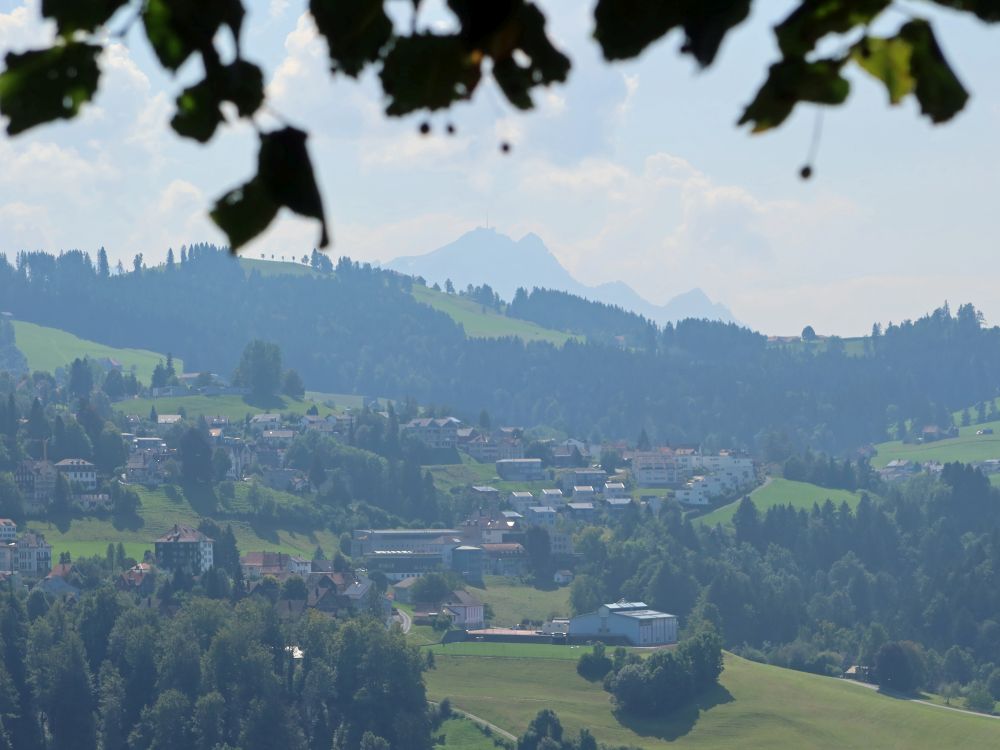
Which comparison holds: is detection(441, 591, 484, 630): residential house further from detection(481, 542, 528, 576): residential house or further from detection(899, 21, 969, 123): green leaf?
detection(899, 21, 969, 123): green leaf

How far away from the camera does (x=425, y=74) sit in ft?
8.68

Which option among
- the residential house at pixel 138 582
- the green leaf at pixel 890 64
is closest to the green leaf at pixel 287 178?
the green leaf at pixel 890 64

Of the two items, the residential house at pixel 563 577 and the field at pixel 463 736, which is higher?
the residential house at pixel 563 577

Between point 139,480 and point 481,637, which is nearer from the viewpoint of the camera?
point 481,637

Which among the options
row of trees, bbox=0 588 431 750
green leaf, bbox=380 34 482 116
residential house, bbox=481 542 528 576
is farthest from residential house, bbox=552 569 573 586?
green leaf, bbox=380 34 482 116

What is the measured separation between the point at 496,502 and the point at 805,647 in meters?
54.0

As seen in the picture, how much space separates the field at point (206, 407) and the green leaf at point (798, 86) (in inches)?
7309

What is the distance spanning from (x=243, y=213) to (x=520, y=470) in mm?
176532

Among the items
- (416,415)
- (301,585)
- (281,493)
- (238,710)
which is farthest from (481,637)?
(416,415)

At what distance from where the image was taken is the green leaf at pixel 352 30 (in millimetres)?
2590

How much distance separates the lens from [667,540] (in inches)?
5438

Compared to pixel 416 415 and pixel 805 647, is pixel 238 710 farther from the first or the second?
pixel 416 415

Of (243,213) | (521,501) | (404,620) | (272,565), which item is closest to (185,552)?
(272,565)

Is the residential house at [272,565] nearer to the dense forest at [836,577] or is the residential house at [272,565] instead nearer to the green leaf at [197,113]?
the dense forest at [836,577]
